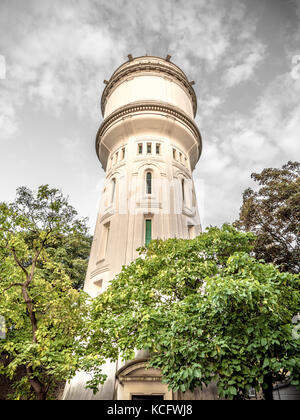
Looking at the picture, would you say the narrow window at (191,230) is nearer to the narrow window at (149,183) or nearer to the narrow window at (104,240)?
the narrow window at (149,183)

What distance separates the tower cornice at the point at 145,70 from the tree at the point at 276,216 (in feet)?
50.2

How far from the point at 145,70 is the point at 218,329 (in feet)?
81.7

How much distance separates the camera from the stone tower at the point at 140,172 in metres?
15.8

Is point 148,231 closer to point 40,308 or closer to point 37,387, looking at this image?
point 40,308

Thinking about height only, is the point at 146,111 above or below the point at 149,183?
above

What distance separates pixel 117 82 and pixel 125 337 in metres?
24.9

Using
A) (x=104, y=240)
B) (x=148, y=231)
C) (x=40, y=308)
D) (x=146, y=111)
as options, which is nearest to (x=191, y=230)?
(x=148, y=231)

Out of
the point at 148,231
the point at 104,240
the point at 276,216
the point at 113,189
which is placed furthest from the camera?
the point at 113,189

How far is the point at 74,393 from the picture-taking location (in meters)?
11.8

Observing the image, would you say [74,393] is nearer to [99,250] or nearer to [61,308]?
[61,308]

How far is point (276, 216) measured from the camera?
14.3 m

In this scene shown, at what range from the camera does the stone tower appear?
15.8m

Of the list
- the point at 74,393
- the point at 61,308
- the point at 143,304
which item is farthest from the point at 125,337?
the point at 74,393
